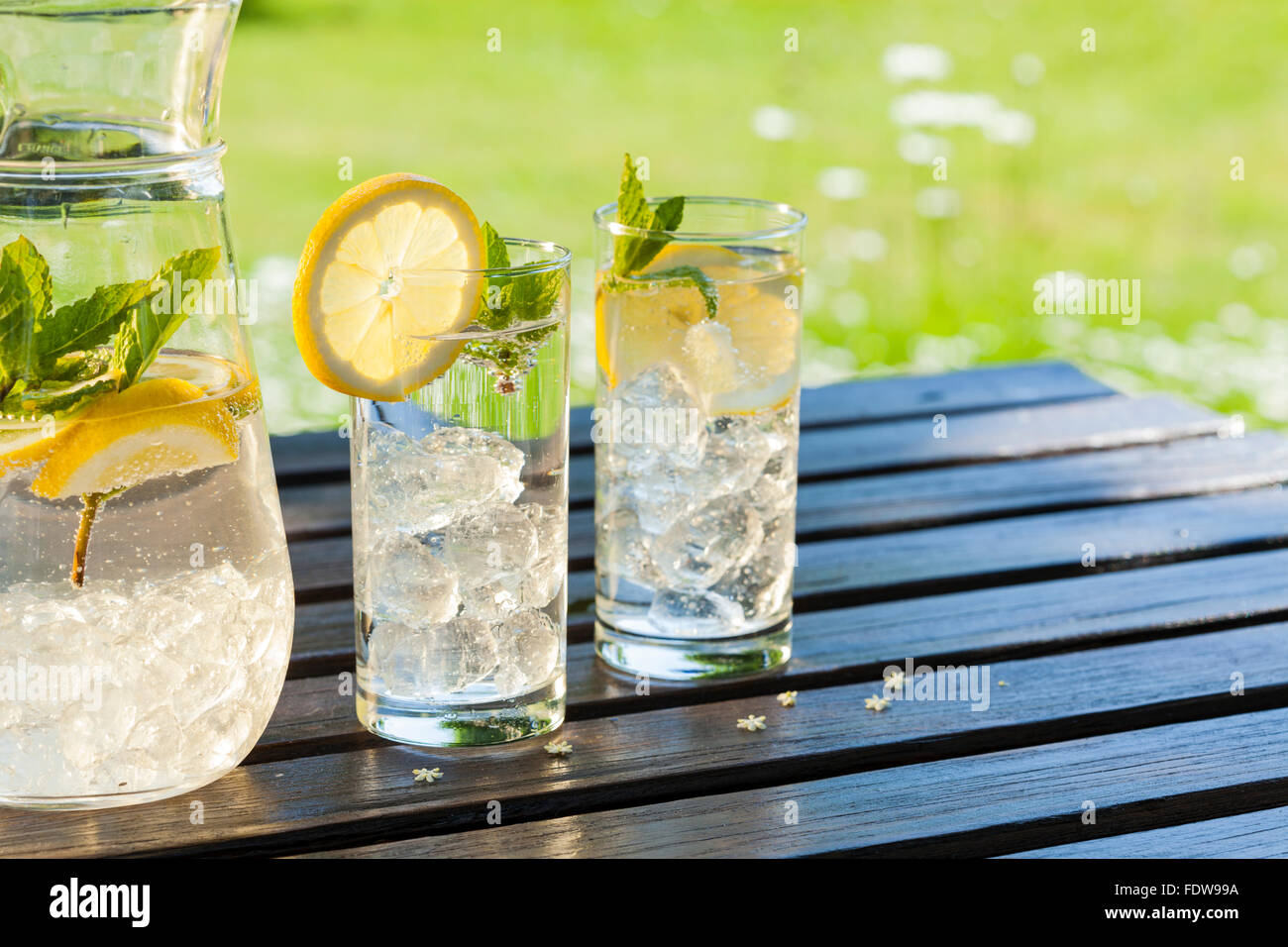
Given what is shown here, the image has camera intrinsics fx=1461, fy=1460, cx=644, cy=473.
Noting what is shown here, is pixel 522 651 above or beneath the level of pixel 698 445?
beneath

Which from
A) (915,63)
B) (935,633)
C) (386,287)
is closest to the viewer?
(386,287)

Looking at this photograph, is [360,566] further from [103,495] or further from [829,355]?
[829,355]

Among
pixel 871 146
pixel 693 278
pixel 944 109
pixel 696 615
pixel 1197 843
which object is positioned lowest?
pixel 1197 843

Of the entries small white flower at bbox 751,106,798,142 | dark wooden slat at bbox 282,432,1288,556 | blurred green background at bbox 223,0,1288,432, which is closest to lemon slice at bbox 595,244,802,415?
dark wooden slat at bbox 282,432,1288,556

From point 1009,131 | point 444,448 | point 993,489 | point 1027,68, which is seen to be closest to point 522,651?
point 444,448

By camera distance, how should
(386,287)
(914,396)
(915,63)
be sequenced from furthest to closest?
(915,63)
(914,396)
(386,287)

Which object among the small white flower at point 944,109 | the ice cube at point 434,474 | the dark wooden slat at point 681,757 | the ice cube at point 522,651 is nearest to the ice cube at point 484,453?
the ice cube at point 434,474

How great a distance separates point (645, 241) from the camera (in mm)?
1329

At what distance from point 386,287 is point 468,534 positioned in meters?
0.21

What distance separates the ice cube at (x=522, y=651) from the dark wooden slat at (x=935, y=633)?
0.08m

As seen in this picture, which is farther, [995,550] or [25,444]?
[995,550]

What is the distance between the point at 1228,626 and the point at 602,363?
2.26 ft

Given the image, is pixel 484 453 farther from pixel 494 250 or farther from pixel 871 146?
pixel 871 146
